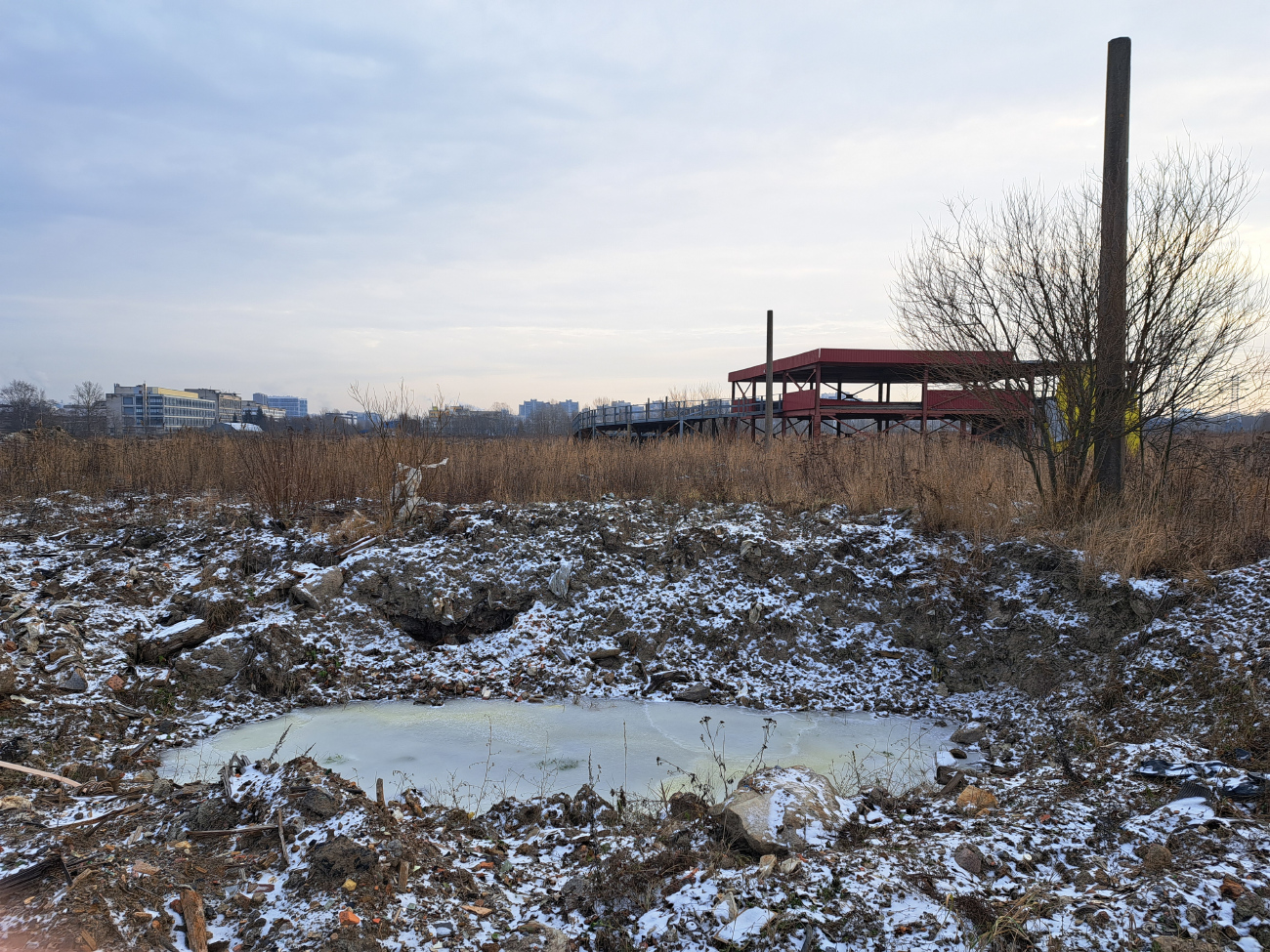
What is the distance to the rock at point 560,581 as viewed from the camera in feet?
26.0

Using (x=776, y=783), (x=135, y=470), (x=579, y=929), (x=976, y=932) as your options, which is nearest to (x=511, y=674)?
(x=776, y=783)

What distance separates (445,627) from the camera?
296 inches

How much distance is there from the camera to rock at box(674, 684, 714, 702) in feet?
21.1

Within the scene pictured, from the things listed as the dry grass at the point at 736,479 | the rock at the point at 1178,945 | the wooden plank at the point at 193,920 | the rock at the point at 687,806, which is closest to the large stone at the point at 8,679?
the wooden plank at the point at 193,920

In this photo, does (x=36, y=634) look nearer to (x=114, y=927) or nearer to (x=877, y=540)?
(x=114, y=927)

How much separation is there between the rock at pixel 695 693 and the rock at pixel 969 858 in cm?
324

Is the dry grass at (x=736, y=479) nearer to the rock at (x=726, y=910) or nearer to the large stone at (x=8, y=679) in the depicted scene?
the large stone at (x=8, y=679)

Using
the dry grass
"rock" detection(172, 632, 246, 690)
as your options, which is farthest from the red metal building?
"rock" detection(172, 632, 246, 690)

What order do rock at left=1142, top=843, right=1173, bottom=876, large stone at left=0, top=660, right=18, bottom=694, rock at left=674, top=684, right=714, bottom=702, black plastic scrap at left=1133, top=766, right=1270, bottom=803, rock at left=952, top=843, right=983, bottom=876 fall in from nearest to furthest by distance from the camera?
rock at left=1142, top=843, right=1173, bottom=876, rock at left=952, top=843, right=983, bottom=876, black plastic scrap at left=1133, top=766, right=1270, bottom=803, large stone at left=0, top=660, right=18, bottom=694, rock at left=674, top=684, right=714, bottom=702

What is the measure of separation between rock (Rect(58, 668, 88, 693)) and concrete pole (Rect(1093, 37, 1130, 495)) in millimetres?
9502

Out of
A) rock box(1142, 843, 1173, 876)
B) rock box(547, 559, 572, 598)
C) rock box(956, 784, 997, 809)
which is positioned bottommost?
rock box(956, 784, 997, 809)

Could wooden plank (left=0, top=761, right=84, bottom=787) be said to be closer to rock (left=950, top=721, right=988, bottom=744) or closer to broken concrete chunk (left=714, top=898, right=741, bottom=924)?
broken concrete chunk (left=714, top=898, right=741, bottom=924)

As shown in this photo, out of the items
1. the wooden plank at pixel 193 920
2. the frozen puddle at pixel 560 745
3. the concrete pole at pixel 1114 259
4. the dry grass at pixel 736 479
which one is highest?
the concrete pole at pixel 1114 259

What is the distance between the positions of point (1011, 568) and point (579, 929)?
576 cm
